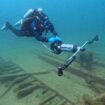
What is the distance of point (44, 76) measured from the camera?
14992 millimetres

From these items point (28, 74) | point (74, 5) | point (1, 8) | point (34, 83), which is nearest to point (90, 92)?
point (34, 83)

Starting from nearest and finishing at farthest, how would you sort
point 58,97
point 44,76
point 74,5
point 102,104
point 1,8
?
1. point 102,104
2. point 58,97
3. point 44,76
4. point 1,8
5. point 74,5

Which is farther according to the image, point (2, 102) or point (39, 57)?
point (39, 57)

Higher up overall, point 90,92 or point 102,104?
point 102,104

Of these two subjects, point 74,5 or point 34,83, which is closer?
point 34,83

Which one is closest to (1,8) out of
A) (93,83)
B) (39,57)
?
(39,57)

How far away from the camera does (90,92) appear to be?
11.8 meters

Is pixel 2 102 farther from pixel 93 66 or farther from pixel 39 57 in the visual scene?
pixel 39 57

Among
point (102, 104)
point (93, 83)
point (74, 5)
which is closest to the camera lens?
point (102, 104)

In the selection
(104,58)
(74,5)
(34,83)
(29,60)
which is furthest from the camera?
(74,5)

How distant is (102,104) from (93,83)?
4.49 meters

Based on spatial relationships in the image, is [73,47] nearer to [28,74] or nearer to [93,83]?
[93,83]

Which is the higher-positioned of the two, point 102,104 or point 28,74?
point 102,104

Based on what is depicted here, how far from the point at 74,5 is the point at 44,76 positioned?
6450 inches
